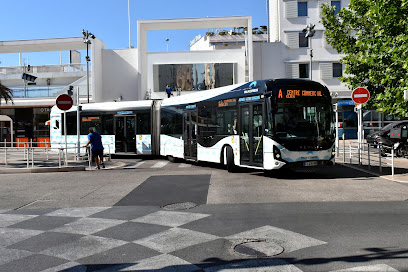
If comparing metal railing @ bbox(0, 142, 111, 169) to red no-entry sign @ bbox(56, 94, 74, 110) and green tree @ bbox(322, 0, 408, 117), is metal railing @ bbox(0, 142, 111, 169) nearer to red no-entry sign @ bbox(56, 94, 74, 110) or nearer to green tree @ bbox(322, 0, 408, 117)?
red no-entry sign @ bbox(56, 94, 74, 110)

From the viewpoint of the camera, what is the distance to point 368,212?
24.8ft

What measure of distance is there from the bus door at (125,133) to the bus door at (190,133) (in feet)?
17.1

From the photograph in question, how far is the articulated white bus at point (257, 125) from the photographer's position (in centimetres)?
1246

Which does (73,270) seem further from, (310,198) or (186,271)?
(310,198)

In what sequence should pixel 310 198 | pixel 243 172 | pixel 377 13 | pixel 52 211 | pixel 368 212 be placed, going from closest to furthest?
pixel 368 212
pixel 52 211
pixel 310 198
pixel 377 13
pixel 243 172

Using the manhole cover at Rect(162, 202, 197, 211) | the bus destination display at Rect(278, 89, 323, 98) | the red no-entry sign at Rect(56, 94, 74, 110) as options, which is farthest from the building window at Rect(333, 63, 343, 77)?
the manhole cover at Rect(162, 202, 197, 211)

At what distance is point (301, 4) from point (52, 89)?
83.1ft

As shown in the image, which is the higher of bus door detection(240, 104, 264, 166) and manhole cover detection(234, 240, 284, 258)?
bus door detection(240, 104, 264, 166)

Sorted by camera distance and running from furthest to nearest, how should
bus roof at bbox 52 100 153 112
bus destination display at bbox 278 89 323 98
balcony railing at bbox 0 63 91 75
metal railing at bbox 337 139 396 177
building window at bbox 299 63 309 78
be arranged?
balcony railing at bbox 0 63 91 75 → building window at bbox 299 63 309 78 → bus roof at bbox 52 100 153 112 → metal railing at bbox 337 139 396 177 → bus destination display at bbox 278 89 323 98

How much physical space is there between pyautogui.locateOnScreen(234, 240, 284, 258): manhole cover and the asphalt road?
13mm

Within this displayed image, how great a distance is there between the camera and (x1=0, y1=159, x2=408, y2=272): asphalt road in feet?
16.2

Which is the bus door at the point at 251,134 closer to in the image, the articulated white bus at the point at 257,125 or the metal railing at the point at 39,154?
the articulated white bus at the point at 257,125

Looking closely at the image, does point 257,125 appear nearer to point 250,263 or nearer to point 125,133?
point 250,263

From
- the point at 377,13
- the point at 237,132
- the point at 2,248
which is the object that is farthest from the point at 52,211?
the point at 377,13
